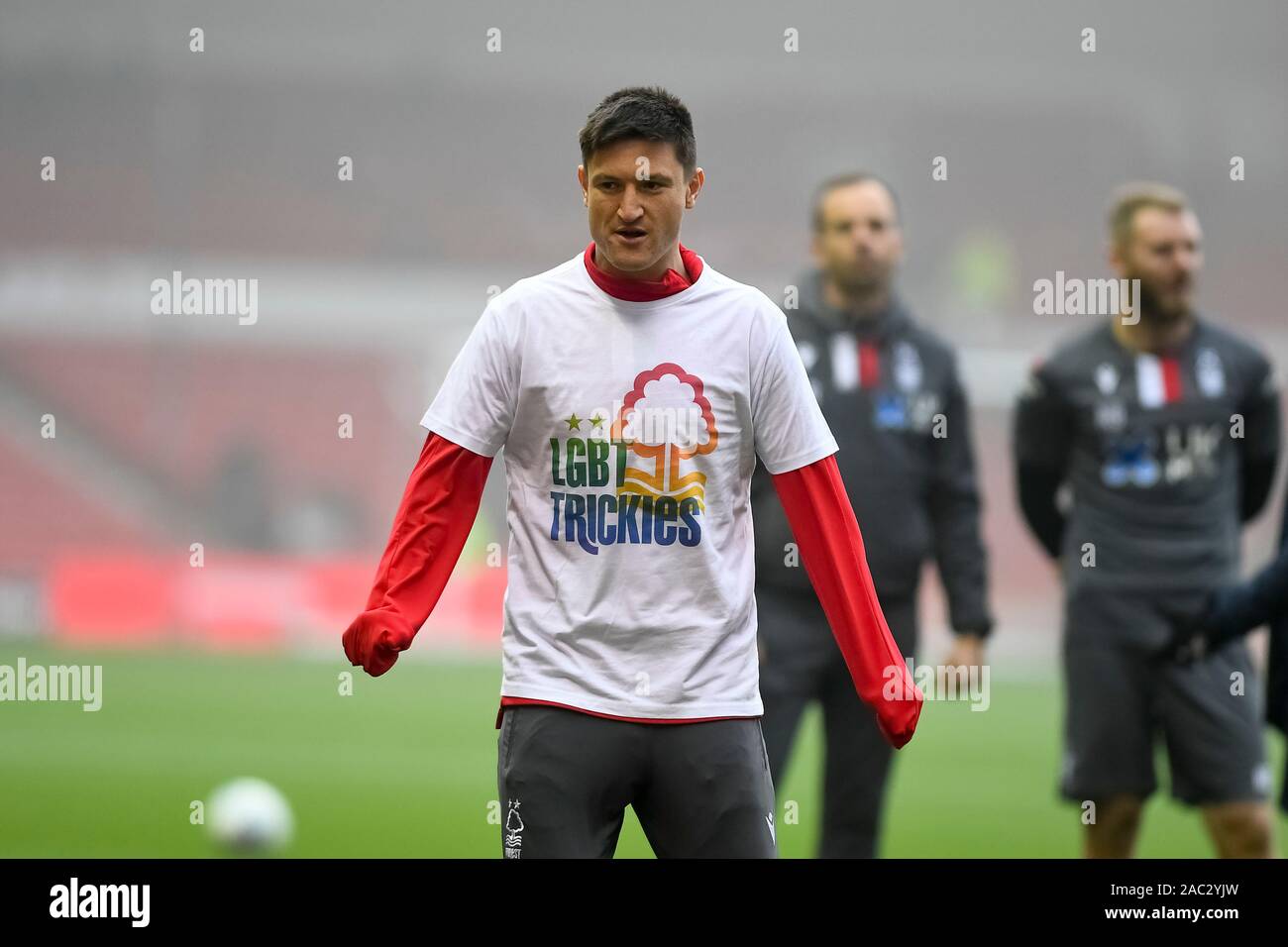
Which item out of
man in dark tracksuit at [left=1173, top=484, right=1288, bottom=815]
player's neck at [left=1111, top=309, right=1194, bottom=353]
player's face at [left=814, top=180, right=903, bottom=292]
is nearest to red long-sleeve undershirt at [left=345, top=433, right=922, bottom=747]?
man in dark tracksuit at [left=1173, top=484, right=1288, bottom=815]

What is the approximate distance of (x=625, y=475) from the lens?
309 centimetres

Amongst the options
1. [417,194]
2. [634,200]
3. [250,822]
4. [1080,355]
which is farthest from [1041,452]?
[417,194]

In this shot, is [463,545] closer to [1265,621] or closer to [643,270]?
[643,270]

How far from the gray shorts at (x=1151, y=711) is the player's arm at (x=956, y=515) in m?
0.34

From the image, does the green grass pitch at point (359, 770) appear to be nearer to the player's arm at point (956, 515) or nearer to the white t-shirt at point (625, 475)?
the player's arm at point (956, 515)

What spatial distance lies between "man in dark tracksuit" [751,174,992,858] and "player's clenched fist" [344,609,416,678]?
231 cm

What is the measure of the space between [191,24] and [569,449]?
28.4 meters

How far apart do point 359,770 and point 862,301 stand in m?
5.63

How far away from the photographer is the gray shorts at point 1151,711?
203 inches

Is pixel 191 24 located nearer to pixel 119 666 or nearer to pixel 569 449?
pixel 119 666

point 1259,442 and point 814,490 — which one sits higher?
point 1259,442

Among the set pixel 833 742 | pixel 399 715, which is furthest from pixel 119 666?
pixel 833 742

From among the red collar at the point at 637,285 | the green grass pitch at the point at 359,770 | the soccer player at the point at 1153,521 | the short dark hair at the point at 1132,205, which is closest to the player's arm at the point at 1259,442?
the soccer player at the point at 1153,521

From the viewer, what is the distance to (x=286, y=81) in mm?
28891
